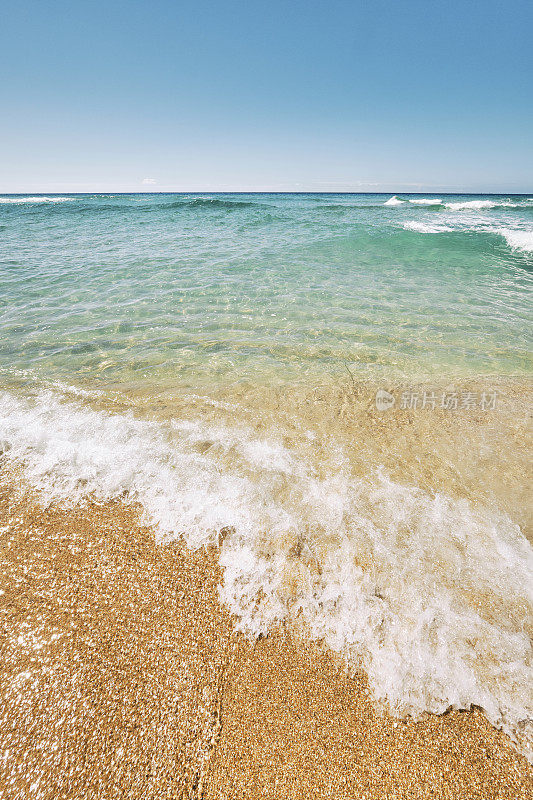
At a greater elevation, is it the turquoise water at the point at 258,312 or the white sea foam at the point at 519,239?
the white sea foam at the point at 519,239

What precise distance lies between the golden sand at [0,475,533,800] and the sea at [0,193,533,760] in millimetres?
151

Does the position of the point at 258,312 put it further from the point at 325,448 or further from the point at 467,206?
the point at 467,206

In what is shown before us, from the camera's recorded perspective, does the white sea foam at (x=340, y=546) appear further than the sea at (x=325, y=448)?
No

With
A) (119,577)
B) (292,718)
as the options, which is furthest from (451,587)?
(119,577)

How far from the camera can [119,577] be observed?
2.24 m

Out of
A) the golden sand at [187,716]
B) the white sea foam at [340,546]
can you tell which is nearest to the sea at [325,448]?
the white sea foam at [340,546]

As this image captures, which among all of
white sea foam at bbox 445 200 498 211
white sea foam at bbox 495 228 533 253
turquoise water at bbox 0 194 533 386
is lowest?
turquoise water at bbox 0 194 533 386

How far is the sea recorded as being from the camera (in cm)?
204

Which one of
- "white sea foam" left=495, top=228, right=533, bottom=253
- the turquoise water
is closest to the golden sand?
the turquoise water

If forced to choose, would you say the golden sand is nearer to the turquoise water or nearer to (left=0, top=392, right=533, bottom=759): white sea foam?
(left=0, top=392, right=533, bottom=759): white sea foam

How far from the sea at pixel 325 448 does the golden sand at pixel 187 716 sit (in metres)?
0.15

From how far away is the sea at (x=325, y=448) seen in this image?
6.69 ft

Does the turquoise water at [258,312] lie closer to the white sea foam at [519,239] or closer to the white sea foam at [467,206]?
the white sea foam at [519,239]

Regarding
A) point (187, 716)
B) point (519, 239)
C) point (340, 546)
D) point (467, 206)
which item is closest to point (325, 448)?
point (340, 546)
